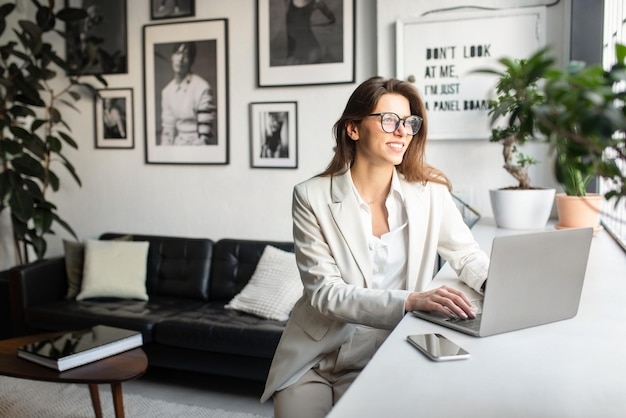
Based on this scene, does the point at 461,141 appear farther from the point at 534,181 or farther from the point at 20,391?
the point at 20,391

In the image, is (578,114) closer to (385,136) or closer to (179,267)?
(385,136)

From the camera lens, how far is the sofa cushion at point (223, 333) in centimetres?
307

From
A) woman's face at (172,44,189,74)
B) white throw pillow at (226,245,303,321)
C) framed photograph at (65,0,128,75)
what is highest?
framed photograph at (65,0,128,75)

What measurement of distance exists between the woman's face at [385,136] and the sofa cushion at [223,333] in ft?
4.76

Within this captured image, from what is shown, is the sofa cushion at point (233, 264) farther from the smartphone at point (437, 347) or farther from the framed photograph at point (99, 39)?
the smartphone at point (437, 347)

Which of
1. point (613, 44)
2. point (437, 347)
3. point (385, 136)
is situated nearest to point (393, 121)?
point (385, 136)

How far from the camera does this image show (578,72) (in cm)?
67

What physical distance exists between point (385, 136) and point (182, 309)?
2.16 meters

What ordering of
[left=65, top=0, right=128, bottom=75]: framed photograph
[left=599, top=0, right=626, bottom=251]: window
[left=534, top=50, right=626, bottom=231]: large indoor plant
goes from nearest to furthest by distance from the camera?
[left=534, top=50, right=626, bottom=231]: large indoor plant, [left=599, top=0, right=626, bottom=251]: window, [left=65, top=0, right=128, bottom=75]: framed photograph

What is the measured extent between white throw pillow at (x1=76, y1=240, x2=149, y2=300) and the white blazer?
2.29 meters

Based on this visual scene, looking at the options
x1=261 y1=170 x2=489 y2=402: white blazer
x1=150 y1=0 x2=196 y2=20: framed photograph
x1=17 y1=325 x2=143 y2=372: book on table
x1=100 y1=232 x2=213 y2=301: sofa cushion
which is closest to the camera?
x1=261 y1=170 x2=489 y2=402: white blazer

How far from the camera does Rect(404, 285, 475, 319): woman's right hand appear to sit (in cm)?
143

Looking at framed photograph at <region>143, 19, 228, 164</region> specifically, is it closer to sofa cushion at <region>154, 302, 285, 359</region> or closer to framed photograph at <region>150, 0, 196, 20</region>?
framed photograph at <region>150, 0, 196, 20</region>

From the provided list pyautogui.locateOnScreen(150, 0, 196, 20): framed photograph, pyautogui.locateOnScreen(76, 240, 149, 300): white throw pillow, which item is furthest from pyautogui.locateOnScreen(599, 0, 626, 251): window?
pyautogui.locateOnScreen(76, 240, 149, 300): white throw pillow
